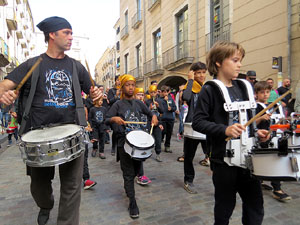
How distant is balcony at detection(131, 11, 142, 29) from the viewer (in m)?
20.0

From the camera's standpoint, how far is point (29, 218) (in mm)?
2895

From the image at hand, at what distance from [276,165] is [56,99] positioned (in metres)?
1.93

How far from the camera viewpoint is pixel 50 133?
2.08 m

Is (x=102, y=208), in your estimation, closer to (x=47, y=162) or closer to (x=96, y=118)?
(x=47, y=162)

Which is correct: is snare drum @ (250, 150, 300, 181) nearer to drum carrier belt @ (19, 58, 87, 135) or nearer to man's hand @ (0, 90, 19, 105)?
drum carrier belt @ (19, 58, 87, 135)

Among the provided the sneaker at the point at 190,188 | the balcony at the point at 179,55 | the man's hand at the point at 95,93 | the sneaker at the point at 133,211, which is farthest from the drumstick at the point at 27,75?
the balcony at the point at 179,55

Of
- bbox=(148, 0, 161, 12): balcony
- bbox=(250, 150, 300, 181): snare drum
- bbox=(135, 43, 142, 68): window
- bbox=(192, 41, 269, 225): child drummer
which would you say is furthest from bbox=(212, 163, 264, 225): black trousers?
bbox=(135, 43, 142, 68): window

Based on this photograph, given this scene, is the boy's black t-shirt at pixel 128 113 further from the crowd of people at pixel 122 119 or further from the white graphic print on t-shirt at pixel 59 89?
the white graphic print on t-shirt at pixel 59 89

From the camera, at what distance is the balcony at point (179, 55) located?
12.5m

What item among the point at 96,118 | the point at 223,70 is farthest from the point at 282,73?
the point at 223,70

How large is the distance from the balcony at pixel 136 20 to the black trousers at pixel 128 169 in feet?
60.1

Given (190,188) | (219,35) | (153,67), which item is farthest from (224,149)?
(153,67)

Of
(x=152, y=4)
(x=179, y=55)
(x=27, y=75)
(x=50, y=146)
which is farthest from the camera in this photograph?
(x=152, y=4)

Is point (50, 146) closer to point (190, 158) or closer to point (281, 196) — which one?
point (190, 158)
